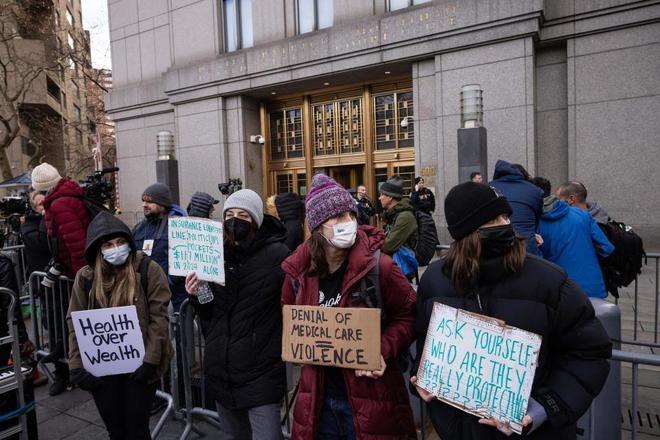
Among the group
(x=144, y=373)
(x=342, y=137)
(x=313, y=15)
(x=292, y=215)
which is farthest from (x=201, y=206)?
(x=313, y=15)

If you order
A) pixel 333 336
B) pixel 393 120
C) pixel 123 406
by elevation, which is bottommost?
pixel 123 406

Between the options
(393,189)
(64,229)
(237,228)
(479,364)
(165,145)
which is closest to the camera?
(479,364)

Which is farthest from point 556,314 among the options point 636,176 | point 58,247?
point 636,176

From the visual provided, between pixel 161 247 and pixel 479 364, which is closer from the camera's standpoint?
pixel 479 364

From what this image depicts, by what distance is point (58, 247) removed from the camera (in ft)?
14.8

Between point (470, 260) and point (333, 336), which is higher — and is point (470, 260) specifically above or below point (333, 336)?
above

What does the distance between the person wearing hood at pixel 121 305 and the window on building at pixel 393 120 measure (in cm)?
1256

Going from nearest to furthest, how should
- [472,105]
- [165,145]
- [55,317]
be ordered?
[55,317]
[472,105]
[165,145]

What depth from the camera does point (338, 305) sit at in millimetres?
2383

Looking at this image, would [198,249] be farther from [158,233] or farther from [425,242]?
[425,242]

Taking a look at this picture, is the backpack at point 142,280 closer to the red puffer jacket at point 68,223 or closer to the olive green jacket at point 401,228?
the red puffer jacket at point 68,223

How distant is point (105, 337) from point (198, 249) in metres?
0.99

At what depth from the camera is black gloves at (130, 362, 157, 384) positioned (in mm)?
3068

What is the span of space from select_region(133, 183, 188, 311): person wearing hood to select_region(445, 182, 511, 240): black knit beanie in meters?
3.46
